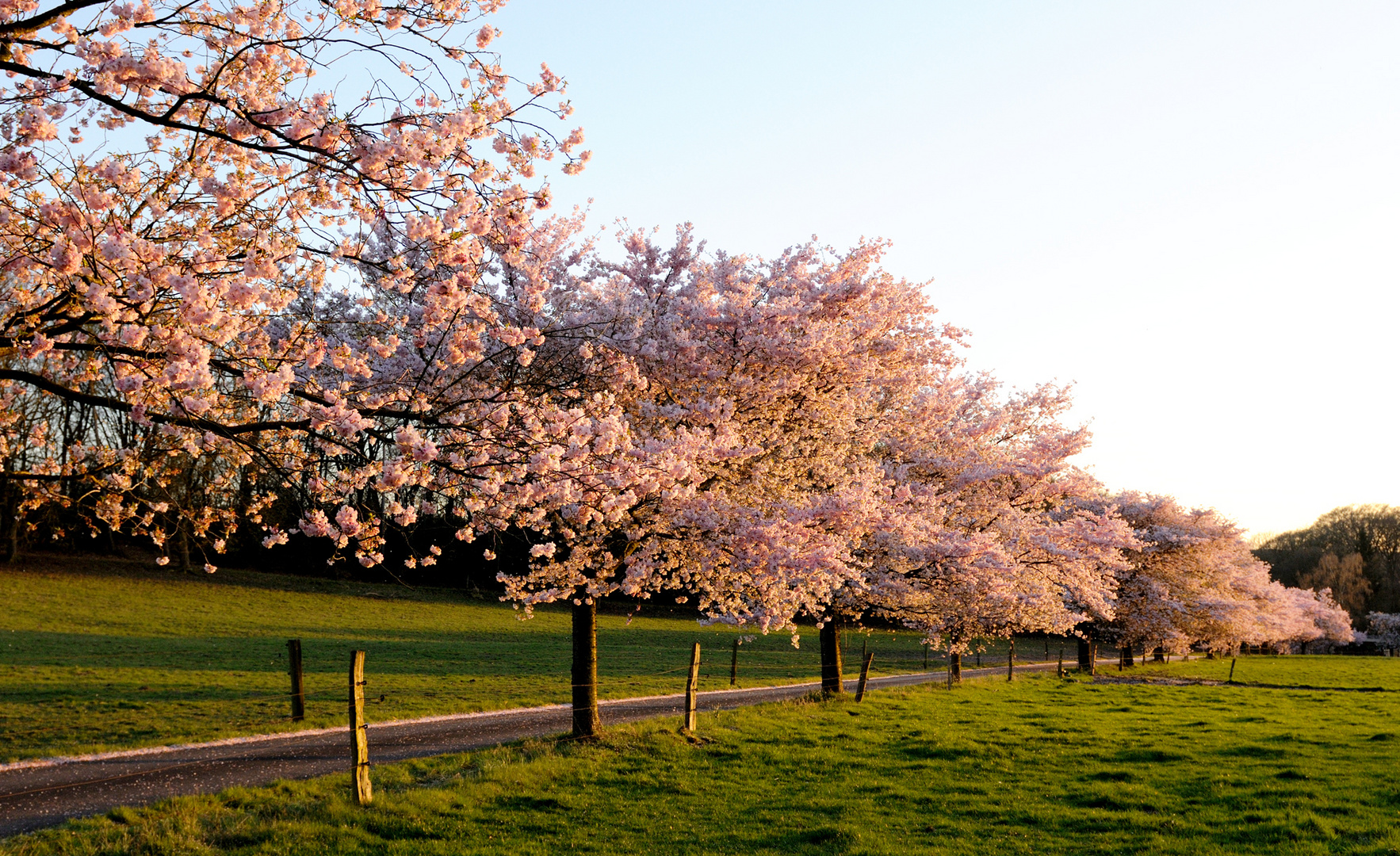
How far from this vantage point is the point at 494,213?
8773mm

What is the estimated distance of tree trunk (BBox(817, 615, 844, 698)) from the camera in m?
27.2

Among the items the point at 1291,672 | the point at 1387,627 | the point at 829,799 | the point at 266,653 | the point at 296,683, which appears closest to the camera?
the point at 829,799

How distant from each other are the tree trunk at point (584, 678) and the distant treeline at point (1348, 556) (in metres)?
123

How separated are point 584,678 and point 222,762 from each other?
6787 mm

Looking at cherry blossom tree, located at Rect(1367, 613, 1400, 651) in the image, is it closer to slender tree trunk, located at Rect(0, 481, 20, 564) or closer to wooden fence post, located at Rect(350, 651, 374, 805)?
wooden fence post, located at Rect(350, 651, 374, 805)

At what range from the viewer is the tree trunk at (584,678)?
1836 cm

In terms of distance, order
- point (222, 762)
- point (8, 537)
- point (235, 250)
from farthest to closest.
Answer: point (8, 537)
point (222, 762)
point (235, 250)

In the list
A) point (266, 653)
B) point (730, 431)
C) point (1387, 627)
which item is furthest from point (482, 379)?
point (1387, 627)

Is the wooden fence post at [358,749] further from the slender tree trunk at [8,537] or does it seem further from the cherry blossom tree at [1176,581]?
the slender tree trunk at [8,537]

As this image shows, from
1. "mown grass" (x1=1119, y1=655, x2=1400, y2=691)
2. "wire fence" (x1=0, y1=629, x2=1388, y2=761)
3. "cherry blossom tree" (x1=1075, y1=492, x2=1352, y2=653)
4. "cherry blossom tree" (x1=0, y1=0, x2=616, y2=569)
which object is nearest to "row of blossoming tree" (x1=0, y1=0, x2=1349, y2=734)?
"cherry blossom tree" (x1=0, y1=0, x2=616, y2=569)

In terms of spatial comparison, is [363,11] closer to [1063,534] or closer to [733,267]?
[733,267]

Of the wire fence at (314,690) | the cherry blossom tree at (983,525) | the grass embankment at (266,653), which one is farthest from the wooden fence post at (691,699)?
the grass embankment at (266,653)

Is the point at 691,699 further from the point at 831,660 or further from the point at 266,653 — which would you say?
the point at 266,653

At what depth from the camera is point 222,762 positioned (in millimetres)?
15844
